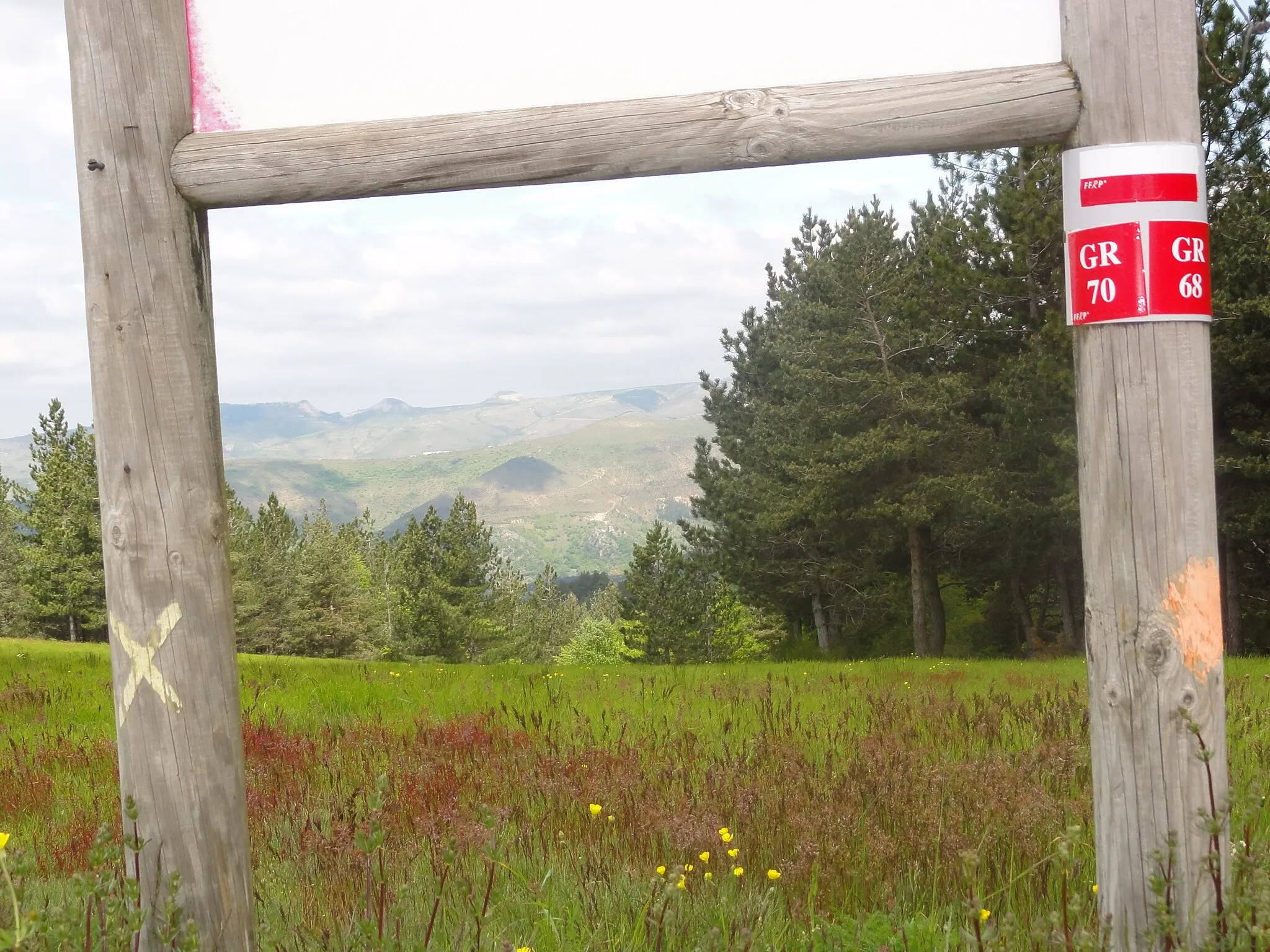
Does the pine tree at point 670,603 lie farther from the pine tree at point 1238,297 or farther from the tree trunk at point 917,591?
the pine tree at point 1238,297

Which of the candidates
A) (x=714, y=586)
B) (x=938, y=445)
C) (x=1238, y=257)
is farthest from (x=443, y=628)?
(x=1238, y=257)

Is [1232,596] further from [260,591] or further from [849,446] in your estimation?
[260,591]

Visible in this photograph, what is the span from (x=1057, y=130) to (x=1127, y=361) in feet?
2.03

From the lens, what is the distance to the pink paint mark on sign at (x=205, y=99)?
2643 millimetres

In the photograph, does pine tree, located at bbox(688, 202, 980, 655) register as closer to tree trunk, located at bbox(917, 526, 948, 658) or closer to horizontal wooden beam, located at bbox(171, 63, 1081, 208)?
tree trunk, located at bbox(917, 526, 948, 658)

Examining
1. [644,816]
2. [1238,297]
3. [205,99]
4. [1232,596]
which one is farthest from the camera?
[1232,596]

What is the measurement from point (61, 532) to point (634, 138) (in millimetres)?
50155

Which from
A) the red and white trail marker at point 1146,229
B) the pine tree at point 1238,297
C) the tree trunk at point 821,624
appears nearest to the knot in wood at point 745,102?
the red and white trail marker at point 1146,229

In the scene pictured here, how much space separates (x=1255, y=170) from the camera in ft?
54.8

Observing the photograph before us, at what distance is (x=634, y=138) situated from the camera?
246cm

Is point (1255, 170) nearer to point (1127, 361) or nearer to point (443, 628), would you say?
point (1127, 361)

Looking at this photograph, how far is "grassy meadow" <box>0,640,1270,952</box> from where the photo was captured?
2.72 meters

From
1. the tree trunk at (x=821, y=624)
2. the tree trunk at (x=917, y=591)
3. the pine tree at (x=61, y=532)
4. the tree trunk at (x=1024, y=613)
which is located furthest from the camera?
the pine tree at (x=61, y=532)

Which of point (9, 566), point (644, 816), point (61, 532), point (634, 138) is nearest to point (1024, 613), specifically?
point (644, 816)
